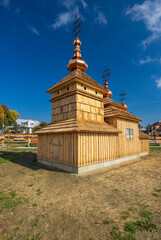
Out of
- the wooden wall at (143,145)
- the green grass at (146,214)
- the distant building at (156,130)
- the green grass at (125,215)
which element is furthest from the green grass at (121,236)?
the distant building at (156,130)

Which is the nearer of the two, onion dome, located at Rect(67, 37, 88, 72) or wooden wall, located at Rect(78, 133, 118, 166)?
wooden wall, located at Rect(78, 133, 118, 166)

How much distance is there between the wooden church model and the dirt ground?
1861 millimetres

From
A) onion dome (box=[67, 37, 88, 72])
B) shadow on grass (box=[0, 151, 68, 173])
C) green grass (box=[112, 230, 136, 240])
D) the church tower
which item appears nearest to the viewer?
green grass (box=[112, 230, 136, 240])

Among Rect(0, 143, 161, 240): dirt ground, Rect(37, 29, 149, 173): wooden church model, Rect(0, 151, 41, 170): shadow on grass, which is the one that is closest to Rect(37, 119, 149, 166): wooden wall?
Rect(37, 29, 149, 173): wooden church model

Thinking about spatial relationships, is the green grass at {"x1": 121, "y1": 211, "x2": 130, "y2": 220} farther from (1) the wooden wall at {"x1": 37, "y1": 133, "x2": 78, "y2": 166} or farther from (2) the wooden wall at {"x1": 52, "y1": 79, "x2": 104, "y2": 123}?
(2) the wooden wall at {"x1": 52, "y1": 79, "x2": 104, "y2": 123}

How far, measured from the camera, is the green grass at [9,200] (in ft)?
15.8

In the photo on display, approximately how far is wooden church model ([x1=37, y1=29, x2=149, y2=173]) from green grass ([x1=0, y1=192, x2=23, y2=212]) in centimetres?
385

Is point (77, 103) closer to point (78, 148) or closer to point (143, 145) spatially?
point (78, 148)

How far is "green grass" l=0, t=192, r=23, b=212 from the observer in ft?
15.8

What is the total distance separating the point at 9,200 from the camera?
5262 millimetres

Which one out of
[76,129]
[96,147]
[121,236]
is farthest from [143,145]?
[121,236]

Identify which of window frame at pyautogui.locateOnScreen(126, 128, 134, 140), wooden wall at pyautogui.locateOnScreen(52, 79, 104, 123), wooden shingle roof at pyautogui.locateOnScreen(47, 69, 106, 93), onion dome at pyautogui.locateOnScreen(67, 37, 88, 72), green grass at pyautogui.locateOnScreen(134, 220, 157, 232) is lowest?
green grass at pyautogui.locateOnScreen(134, 220, 157, 232)

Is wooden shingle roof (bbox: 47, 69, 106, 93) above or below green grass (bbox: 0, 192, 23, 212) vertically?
above

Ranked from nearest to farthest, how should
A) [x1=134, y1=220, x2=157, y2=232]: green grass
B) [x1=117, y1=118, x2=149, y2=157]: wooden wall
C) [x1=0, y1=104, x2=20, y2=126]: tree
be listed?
[x1=134, y1=220, x2=157, y2=232]: green grass → [x1=117, y1=118, x2=149, y2=157]: wooden wall → [x1=0, y1=104, x2=20, y2=126]: tree
